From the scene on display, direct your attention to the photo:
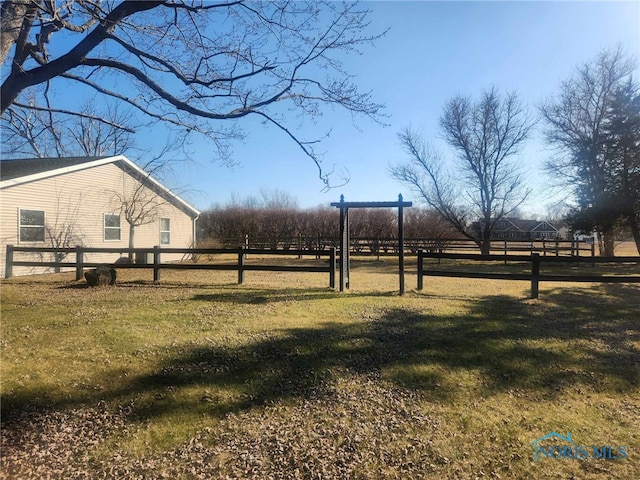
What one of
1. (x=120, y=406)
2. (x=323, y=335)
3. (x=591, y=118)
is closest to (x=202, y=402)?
(x=120, y=406)

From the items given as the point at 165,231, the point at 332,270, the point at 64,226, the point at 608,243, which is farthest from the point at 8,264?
the point at 608,243

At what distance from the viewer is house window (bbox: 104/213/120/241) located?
708 inches

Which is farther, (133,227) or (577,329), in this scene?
(133,227)

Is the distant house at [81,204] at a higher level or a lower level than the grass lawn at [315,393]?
higher

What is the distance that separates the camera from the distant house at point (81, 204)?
14.2m

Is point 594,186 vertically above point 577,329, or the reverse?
point 594,186

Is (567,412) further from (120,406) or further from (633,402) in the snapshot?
(120,406)

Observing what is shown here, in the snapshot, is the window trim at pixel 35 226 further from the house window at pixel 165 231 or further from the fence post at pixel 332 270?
the fence post at pixel 332 270

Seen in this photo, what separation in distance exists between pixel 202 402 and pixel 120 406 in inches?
29.2

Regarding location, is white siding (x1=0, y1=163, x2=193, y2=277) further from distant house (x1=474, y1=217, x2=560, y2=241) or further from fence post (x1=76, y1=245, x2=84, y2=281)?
distant house (x1=474, y1=217, x2=560, y2=241)

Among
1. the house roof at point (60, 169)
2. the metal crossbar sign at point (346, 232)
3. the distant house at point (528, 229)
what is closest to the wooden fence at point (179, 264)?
the metal crossbar sign at point (346, 232)

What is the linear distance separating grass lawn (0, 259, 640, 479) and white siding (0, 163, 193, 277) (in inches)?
331

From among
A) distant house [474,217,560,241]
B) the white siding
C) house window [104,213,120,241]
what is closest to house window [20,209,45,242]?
the white siding

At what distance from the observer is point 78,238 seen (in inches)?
648
